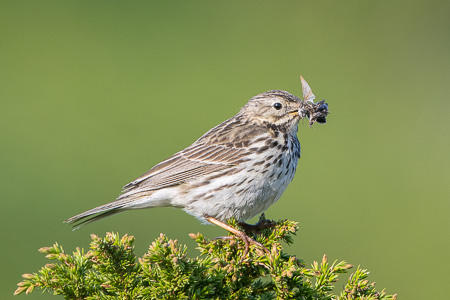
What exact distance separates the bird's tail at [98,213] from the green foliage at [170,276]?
5.88ft

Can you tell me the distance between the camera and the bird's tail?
674 centimetres

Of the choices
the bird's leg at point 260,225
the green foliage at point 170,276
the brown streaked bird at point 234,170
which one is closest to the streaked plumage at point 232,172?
the brown streaked bird at point 234,170

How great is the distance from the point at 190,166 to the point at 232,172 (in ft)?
1.68

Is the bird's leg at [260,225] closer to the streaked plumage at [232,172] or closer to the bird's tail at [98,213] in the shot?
the streaked plumage at [232,172]

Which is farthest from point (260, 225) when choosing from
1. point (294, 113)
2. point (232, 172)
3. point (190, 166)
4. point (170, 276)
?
point (170, 276)

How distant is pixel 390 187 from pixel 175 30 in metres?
5.55

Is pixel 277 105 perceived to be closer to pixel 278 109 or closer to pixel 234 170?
pixel 278 109

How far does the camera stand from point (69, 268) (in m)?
4.79

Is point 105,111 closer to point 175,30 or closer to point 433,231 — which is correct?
point 175,30

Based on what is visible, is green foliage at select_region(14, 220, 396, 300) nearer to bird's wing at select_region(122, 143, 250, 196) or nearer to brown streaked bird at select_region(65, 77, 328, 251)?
brown streaked bird at select_region(65, 77, 328, 251)

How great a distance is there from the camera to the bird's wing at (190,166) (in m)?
7.11

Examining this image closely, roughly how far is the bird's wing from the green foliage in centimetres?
193

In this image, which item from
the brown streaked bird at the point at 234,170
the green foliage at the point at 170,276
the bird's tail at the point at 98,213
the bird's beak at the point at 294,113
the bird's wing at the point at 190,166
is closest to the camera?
the green foliage at the point at 170,276

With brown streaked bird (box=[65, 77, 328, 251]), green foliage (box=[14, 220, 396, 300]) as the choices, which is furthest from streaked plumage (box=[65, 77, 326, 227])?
green foliage (box=[14, 220, 396, 300])
